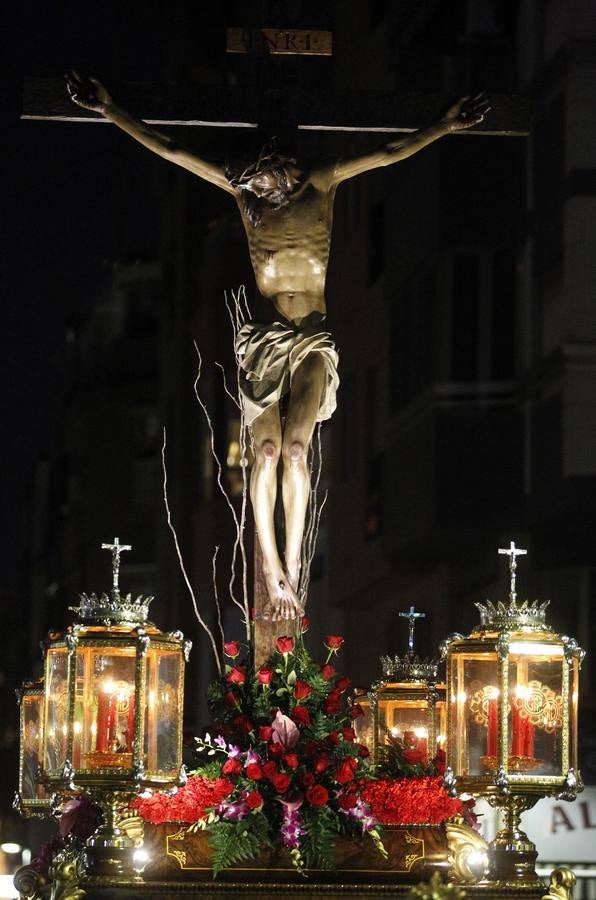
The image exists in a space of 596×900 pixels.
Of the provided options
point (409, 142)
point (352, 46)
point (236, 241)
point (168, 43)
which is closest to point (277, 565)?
point (409, 142)

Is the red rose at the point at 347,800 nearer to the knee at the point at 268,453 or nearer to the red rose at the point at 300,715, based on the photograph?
the red rose at the point at 300,715

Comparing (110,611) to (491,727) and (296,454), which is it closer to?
(296,454)

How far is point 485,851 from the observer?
13.5 metres

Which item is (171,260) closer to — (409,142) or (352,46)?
(352,46)

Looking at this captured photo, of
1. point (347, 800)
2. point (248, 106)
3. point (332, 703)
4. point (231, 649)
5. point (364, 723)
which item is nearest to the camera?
point (347, 800)

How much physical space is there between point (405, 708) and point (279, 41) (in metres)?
4.03

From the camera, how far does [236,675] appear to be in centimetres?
1373

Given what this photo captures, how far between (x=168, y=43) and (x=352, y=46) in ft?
40.6

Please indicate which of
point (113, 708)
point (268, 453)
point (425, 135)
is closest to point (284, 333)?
point (268, 453)

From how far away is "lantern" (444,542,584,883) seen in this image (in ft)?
44.4

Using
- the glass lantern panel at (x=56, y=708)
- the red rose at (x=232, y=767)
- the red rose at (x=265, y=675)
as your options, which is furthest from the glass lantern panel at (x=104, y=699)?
the red rose at (x=265, y=675)

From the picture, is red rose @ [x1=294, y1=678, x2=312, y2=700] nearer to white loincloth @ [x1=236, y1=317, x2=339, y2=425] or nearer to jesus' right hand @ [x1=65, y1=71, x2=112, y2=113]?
white loincloth @ [x1=236, y1=317, x2=339, y2=425]

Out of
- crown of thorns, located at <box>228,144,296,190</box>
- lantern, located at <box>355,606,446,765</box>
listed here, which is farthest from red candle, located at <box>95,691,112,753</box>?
crown of thorns, located at <box>228,144,296,190</box>

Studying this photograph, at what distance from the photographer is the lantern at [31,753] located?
1522cm
